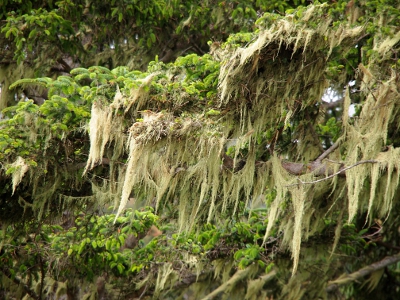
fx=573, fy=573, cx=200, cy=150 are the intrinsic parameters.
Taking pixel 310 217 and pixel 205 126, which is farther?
pixel 310 217

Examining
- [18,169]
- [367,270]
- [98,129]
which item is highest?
[98,129]

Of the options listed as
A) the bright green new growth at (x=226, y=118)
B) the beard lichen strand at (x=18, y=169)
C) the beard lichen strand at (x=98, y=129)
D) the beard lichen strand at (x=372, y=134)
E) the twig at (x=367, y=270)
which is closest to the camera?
the beard lichen strand at (x=98, y=129)

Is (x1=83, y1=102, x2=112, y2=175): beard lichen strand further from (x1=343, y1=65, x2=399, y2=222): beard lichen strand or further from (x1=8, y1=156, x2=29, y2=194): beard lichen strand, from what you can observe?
(x1=343, y1=65, x2=399, y2=222): beard lichen strand

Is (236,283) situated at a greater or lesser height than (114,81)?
lesser

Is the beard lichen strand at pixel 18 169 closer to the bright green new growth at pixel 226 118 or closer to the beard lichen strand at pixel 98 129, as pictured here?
the bright green new growth at pixel 226 118

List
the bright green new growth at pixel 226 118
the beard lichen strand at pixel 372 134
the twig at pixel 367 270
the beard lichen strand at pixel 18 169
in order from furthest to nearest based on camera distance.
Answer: the twig at pixel 367 270 → the beard lichen strand at pixel 372 134 → the beard lichen strand at pixel 18 169 → the bright green new growth at pixel 226 118

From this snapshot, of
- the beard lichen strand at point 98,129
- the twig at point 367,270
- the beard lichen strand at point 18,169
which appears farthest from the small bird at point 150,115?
the twig at point 367,270

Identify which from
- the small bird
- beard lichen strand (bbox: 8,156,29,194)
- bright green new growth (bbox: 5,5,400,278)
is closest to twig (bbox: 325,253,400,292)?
bright green new growth (bbox: 5,5,400,278)

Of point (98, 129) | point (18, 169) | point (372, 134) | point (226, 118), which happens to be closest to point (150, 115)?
point (98, 129)

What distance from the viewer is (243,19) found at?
614 centimetres

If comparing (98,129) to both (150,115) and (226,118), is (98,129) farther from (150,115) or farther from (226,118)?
(226,118)

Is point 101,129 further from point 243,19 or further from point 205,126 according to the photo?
point 243,19

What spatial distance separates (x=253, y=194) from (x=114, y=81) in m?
1.48

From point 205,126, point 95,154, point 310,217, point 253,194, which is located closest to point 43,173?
point 95,154
